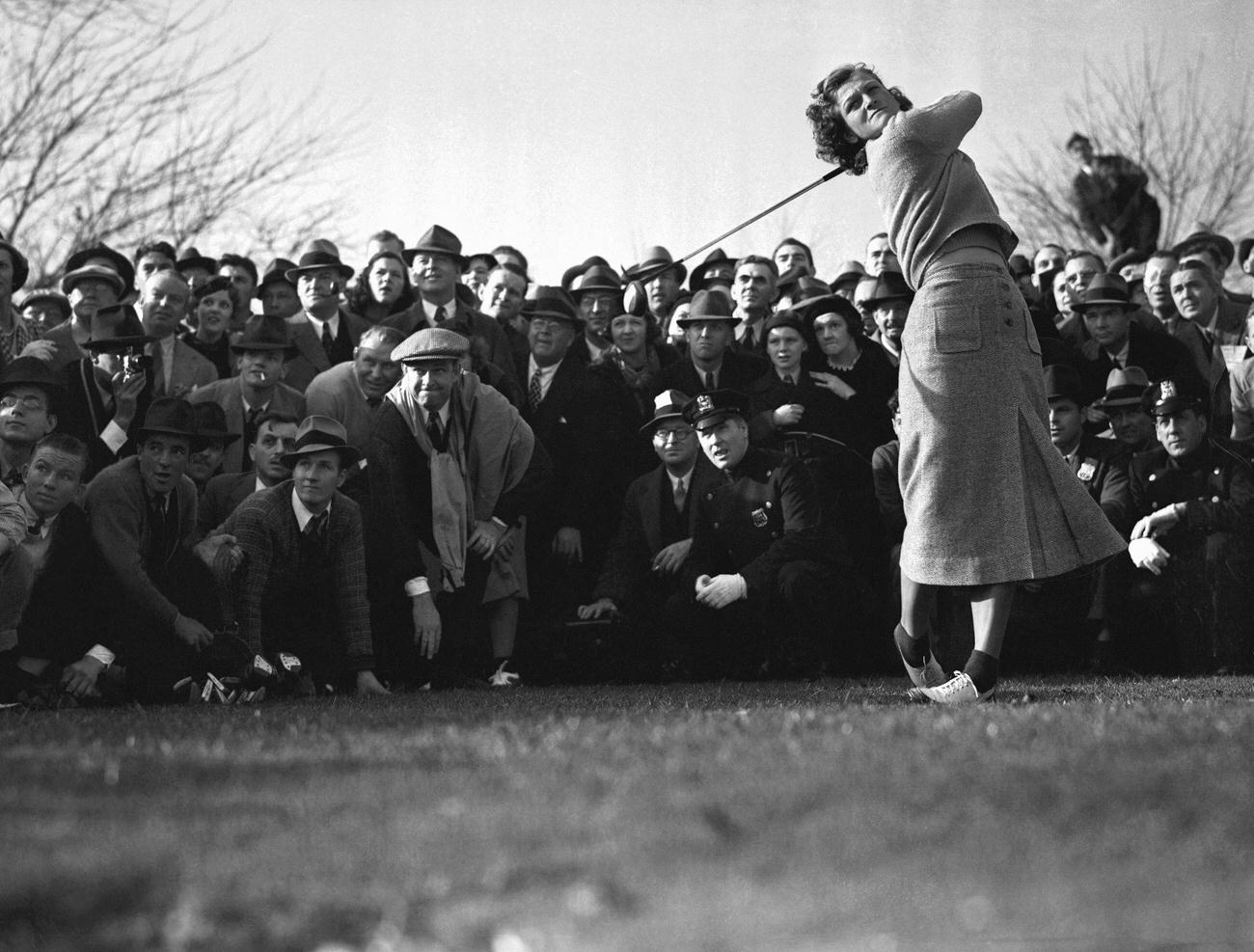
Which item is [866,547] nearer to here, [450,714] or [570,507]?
[570,507]

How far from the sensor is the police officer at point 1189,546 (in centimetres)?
1029

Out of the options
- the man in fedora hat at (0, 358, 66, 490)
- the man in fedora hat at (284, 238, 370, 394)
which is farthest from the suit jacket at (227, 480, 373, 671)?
the man in fedora hat at (284, 238, 370, 394)

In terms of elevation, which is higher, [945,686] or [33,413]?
[33,413]

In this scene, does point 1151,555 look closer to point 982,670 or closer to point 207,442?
point 982,670

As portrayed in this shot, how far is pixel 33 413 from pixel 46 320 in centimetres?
326

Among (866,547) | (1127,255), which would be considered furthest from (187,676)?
(1127,255)

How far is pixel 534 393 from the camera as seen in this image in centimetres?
1230

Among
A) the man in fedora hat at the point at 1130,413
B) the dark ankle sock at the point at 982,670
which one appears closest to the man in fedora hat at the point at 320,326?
the man in fedora hat at the point at 1130,413

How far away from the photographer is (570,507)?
11.7m

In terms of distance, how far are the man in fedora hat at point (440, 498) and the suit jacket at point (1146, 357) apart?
3.98 meters

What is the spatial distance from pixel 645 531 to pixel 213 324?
368 centimetres

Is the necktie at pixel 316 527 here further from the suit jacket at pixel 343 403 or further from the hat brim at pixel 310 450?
the suit jacket at pixel 343 403

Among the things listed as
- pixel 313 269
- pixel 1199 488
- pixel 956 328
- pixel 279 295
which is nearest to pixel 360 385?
pixel 313 269

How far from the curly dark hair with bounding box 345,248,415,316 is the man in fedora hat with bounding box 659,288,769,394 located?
2.37 m
